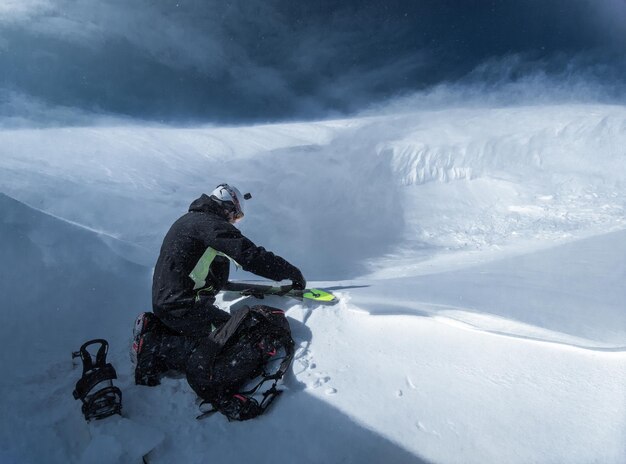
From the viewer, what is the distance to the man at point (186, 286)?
2.79m

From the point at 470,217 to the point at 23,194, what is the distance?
12277 millimetres

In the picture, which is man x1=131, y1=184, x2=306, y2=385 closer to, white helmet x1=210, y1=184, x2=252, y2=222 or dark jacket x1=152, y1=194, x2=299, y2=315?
dark jacket x1=152, y1=194, x2=299, y2=315

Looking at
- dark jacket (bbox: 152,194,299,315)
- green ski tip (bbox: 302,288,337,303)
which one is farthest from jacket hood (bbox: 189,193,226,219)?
green ski tip (bbox: 302,288,337,303)

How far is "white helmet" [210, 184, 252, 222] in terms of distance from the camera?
325 centimetres

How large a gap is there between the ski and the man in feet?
1.81

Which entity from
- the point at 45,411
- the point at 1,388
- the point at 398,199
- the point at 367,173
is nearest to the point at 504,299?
the point at 45,411

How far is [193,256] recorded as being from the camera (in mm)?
2855

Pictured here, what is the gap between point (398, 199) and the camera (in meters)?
14.6

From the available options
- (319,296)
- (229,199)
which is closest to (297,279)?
(319,296)

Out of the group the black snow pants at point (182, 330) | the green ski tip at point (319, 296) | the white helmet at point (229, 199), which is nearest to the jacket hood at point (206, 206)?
the white helmet at point (229, 199)

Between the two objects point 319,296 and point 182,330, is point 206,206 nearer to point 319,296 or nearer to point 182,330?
point 182,330

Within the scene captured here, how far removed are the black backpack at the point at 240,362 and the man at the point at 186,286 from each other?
0.29m

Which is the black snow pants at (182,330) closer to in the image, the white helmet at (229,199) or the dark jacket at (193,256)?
the dark jacket at (193,256)

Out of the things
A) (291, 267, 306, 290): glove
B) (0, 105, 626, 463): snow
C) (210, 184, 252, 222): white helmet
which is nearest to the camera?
(0, 105, 626, 463): snow
